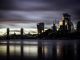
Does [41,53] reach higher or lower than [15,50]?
higher

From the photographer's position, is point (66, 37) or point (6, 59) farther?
point (66, 37)

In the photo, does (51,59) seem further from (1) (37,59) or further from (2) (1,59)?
(2) (1,59)

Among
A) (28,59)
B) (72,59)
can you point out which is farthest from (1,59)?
(72,59)

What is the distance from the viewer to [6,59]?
81.0 ft

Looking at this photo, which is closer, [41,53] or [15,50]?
[41,53]

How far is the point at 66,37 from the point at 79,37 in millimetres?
10913

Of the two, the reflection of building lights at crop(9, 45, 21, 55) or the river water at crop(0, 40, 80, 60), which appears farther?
the reflection of building lights at crop(9, 45, 21, 55)

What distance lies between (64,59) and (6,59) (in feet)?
17.7

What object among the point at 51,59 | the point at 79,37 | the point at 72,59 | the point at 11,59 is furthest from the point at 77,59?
the point at 79,37

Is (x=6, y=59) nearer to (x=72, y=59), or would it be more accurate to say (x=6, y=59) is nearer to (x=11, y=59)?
(x=11, y=59)

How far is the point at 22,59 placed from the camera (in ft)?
81.8

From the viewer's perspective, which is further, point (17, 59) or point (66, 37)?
point (66, 37)

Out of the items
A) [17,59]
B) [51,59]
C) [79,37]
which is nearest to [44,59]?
[51,59]

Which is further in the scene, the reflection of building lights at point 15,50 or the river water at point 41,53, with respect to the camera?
the reflection of building lights at point 15,50
